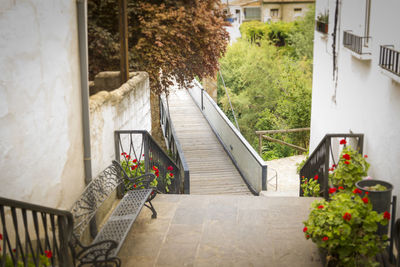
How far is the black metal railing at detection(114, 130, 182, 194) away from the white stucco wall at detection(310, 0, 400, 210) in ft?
10.6

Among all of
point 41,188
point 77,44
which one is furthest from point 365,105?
point 41,188

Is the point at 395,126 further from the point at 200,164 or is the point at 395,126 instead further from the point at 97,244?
the point at 200,164

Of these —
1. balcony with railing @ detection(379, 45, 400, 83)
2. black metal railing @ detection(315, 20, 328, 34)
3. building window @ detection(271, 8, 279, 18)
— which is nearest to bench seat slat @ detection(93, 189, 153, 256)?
balcony with railing @ detection(379, 45, 400, 83)

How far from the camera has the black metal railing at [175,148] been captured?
9820 mm

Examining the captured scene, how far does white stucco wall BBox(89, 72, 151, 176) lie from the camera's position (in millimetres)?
5230

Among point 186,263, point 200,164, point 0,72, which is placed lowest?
point 200,164

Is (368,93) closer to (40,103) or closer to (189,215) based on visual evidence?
(189,215)

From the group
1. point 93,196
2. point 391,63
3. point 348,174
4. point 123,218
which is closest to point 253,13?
point 391,63

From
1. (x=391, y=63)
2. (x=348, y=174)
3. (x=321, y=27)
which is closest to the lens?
(x=348, y=174)

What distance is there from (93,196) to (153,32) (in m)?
6.35

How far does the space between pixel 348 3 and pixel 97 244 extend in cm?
780

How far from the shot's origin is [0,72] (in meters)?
3.21

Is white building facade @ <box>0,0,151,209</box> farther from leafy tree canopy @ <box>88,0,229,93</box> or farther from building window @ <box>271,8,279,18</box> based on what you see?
building window @ <box>271,8,279,18</box>

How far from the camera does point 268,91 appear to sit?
1126 inches
